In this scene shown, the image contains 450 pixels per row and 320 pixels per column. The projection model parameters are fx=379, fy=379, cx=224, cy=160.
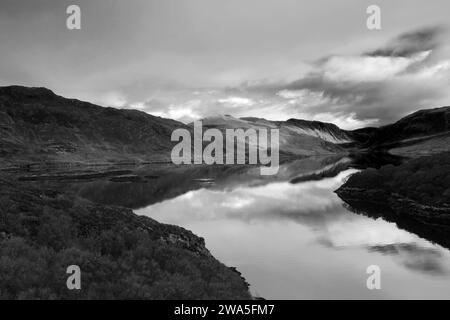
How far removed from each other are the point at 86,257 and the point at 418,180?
53.8m

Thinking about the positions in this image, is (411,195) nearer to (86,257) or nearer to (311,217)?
(311,217)

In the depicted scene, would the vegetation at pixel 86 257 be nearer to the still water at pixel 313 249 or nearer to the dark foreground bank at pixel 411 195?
the still water at pixel 313 249

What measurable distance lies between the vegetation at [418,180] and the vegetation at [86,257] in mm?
39628

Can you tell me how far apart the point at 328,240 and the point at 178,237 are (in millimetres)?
17814

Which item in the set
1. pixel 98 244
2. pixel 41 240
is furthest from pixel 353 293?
pixel 41 240

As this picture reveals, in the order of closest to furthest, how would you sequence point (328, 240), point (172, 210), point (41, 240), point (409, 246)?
point (41, 240), point (409, 246), point (328, 240), point (172, 210)

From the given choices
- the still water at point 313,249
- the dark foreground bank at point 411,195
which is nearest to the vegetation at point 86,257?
the still water at point 313,249

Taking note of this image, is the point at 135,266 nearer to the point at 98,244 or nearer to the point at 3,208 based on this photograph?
the point at 98,244

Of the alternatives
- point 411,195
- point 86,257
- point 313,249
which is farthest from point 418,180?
point 86,257

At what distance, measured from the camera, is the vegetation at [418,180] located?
50244mm

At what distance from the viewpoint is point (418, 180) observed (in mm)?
56812
